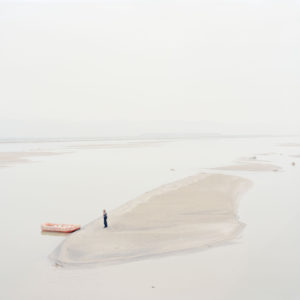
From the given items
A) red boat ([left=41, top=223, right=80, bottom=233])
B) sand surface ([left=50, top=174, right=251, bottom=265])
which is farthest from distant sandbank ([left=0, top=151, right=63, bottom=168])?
sand surface ([left=50, top=174, right=251, bottom=265])

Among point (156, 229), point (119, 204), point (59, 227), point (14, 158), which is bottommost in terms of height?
point (156, 229)

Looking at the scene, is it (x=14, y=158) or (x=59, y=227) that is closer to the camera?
(x=59, y=227)

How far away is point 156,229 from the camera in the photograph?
21.4m

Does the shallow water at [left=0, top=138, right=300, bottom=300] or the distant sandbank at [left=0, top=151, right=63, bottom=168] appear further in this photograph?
the distant sandbank at [left=0, top=151, right=63, bottom=168]

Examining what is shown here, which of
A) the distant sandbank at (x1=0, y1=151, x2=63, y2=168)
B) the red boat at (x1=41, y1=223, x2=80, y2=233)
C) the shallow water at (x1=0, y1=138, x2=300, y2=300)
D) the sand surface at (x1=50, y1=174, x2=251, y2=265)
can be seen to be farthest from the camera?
the distant sandbank at (x1=0, y1=151, x2=63, y2=168)

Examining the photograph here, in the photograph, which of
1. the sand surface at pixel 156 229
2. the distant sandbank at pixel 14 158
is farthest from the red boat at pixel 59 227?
the distant sandbank at pixel 14 158

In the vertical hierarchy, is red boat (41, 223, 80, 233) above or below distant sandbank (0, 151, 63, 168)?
below

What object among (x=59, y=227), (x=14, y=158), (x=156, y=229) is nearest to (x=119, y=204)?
(x=59, y=227)

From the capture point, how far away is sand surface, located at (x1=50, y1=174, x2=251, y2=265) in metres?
17.6

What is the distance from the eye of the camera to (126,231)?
69.2ft

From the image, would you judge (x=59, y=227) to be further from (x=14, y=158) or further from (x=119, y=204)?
(x=14, y=158)

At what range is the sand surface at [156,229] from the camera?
694 inches

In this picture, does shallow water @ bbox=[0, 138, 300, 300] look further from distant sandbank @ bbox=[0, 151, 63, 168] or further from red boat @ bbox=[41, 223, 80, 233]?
distant sandbank @ bbox=[0, 151, 63, 168]

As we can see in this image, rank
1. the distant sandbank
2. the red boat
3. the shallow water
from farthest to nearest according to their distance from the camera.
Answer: the distant sandbank
the red boat
the shallow water
